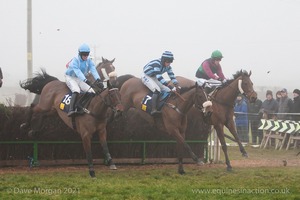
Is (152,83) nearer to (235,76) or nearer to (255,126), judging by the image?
(235,76)

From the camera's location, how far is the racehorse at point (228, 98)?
1234cm

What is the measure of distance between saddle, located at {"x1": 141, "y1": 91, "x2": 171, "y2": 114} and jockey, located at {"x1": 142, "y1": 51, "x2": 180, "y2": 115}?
0.09 metres

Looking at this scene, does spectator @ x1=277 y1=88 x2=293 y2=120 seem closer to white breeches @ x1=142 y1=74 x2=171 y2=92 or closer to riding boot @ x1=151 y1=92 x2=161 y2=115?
white breeches @ x1=142 y1=74 x2=171 y2=92

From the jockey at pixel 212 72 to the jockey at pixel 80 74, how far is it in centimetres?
347

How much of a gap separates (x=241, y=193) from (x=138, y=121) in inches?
177

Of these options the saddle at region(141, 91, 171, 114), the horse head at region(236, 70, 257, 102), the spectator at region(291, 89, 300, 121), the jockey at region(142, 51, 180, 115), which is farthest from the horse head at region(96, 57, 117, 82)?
the spectator at region(291, 89, 300, 121)

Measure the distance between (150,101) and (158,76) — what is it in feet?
2.31

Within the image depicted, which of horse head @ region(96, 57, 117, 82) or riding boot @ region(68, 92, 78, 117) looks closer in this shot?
riding boot @ region(68, 92, 78, 117)

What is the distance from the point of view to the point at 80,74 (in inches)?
411

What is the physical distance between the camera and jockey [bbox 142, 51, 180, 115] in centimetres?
1148

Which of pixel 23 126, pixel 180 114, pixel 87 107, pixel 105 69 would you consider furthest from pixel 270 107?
pixel 23 126

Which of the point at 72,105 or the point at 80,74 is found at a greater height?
the point at 80,74

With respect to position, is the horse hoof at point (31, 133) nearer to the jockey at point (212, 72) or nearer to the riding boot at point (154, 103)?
the riding boot at point (154, 103)

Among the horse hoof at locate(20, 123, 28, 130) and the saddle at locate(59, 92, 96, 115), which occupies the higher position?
the saddle at locate(59, 92, 96, 115)
